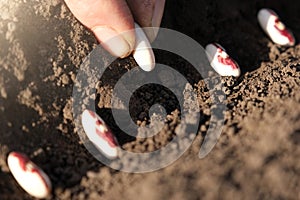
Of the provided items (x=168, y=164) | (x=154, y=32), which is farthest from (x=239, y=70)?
(x=168, y=164)

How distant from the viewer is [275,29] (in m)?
1.30

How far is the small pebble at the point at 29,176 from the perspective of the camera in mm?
859

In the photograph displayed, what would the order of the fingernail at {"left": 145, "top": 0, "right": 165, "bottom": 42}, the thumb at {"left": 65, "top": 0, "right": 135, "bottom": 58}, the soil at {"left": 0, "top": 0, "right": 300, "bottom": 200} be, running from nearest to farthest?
the soil at {"left": 0, "top": 0, "right": 300, "bottom": 200}
the thumb at {"left": 65, "top": 0, "right": 135, "bottom": 58}
the fingernail at {"left": 145, "top": 0, "right": 165, "bottom": 42}

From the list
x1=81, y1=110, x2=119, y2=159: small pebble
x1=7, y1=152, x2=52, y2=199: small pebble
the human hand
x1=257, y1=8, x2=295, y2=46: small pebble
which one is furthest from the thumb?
x1=257, y1=8, x2=295, y2=46: small pebble

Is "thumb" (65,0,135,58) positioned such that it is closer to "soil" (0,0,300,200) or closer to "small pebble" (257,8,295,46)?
"soil" (0,0,300,200)

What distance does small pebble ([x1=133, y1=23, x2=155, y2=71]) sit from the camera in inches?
41.0

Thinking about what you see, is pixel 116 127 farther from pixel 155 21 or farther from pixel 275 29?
pixel 275 29

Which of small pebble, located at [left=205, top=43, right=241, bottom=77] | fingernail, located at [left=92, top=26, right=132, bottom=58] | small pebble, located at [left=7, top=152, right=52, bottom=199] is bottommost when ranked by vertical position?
small pebble, located at [left=7, top=152, right=52, bottom=199]

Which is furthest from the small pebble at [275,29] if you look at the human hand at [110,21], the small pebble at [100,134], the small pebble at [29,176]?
the small pebble at [29,176]

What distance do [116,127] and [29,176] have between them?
228 mm

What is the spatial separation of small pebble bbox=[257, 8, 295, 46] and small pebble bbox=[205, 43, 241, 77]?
0.23 meters

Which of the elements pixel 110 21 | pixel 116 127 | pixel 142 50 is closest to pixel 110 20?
pixel 110 21

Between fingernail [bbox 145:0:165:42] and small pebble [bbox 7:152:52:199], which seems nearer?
small pebble [bbox 7:152:52:199]

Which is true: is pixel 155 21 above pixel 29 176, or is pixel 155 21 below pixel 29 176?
above
